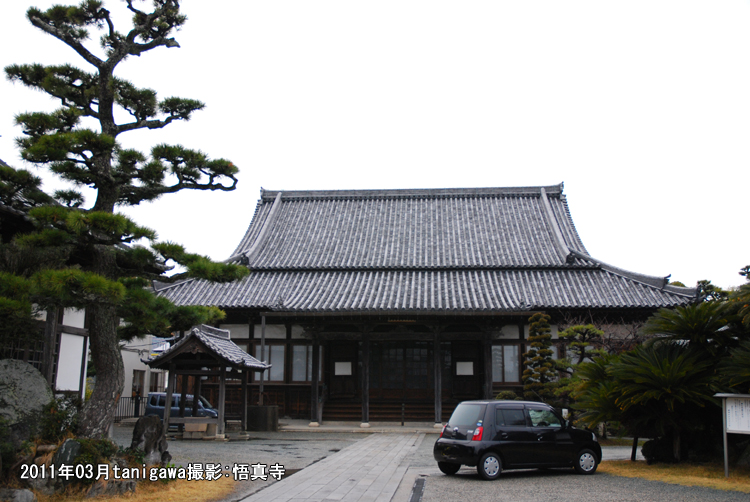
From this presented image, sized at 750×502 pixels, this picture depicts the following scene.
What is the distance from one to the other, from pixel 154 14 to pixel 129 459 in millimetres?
7302

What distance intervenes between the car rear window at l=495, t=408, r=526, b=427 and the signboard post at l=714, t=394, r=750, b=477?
3277 millimetres

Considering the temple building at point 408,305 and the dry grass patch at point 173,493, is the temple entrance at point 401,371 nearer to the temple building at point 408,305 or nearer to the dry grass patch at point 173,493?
the temple building at point 408,305

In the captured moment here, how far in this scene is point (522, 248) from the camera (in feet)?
89.5

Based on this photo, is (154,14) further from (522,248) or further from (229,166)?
(522,248)

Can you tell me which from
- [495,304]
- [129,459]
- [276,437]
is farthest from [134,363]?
[129,459]

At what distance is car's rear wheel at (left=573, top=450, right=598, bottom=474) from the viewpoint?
36.9 feet

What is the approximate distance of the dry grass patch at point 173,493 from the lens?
328 inches

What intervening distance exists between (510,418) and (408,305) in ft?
36.7

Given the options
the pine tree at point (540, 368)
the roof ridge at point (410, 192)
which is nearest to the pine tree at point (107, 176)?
the pine tree at point (540, 368)

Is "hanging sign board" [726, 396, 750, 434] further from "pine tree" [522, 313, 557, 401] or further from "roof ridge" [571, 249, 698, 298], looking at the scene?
"roof ridge" [571, 249, 698, 298]

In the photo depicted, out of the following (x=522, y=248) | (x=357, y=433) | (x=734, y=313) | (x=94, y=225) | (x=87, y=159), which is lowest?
(x=357, y=433)

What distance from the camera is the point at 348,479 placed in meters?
10.6

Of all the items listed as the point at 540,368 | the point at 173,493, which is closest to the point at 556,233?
the point at 540,368

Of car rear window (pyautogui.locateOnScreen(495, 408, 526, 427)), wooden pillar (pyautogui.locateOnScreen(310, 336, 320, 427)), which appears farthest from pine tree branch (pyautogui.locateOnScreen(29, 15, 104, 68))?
wooden pillar (pyautogui.locateOnScreen(310, 336, 320, 427))
